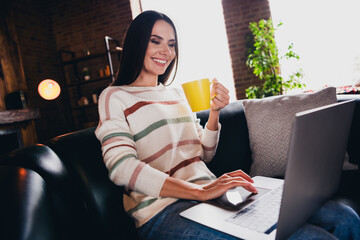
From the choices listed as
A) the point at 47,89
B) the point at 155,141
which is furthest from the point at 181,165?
the point at 47,89

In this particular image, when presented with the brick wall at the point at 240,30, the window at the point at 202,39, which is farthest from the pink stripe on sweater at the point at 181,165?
the window at the point at 202,39

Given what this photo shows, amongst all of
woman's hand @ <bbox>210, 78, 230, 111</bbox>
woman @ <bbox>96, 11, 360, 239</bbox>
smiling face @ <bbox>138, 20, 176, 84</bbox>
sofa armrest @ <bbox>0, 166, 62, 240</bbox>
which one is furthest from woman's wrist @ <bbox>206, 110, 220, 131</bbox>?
sofa armrest @ <bbox>0, 166, 62, 240</bbox>

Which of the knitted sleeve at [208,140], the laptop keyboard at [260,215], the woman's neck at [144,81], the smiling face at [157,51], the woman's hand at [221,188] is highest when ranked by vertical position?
the smiling face at [157,51]

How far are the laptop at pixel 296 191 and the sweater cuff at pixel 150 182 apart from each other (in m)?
0.14

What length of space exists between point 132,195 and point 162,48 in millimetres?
699

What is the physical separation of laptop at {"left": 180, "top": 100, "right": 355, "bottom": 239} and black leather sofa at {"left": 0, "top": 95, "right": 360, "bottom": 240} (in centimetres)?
39

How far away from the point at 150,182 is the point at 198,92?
16.6 inches

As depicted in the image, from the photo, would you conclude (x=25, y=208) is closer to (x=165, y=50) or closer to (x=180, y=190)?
(x=180, y=190)

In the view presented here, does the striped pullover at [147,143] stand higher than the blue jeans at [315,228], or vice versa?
the striped pullover at [147,143]

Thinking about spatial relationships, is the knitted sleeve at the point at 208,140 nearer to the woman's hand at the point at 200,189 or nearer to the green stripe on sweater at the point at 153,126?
the green stripe on sweater at the point at 153,126

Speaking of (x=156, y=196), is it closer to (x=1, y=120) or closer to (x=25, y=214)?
(x=25, y=214)

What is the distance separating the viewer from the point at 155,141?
1.02m

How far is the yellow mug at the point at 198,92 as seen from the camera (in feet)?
3.43

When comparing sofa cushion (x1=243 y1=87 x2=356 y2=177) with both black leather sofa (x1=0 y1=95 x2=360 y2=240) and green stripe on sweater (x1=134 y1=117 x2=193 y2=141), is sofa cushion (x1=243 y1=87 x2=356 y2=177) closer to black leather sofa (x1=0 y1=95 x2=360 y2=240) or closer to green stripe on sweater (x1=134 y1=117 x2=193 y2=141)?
black leather sofa (x1=0 y1=95 x2=360 y2=240)
